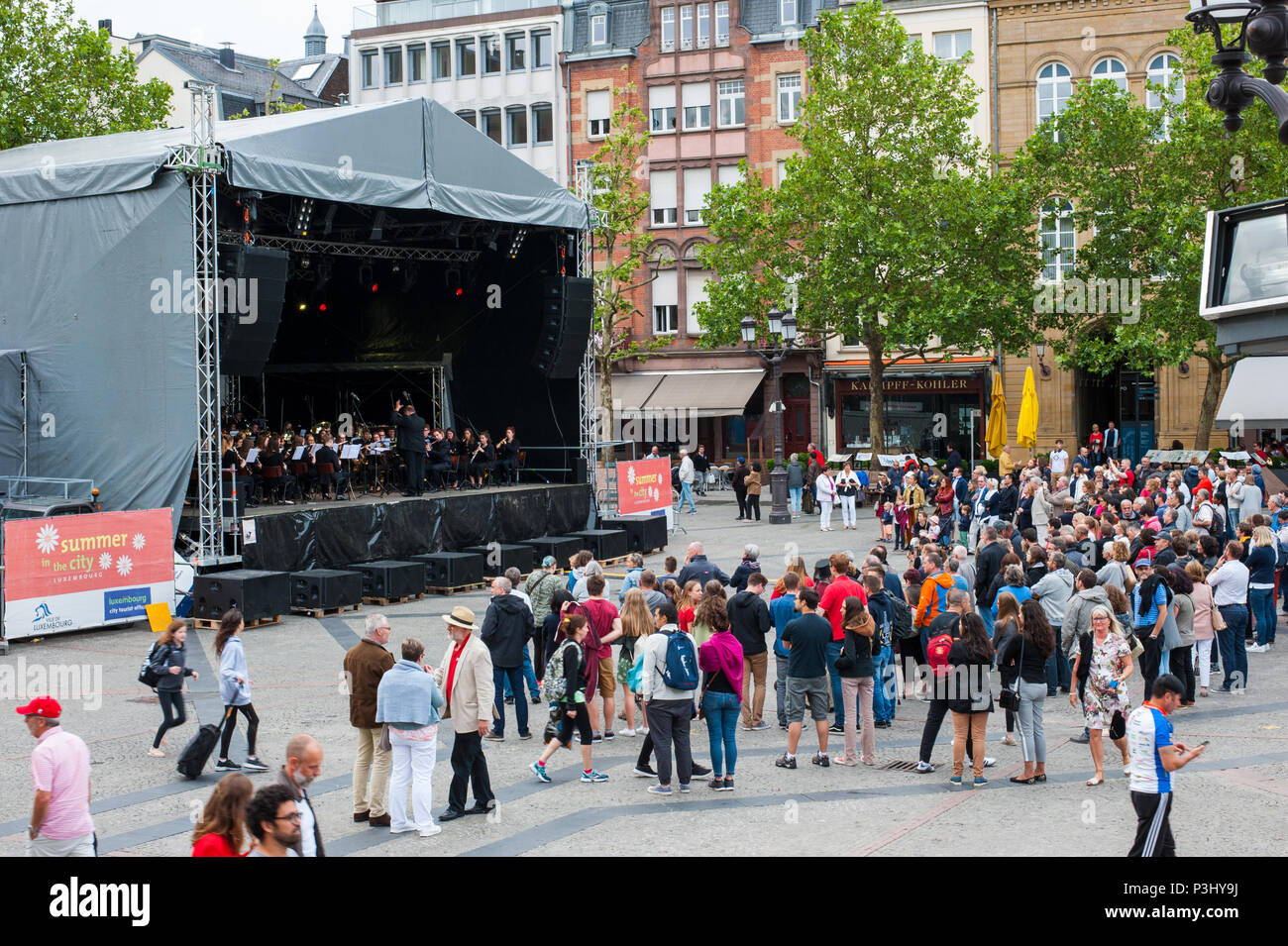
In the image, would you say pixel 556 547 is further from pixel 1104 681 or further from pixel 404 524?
pixel 1104 681

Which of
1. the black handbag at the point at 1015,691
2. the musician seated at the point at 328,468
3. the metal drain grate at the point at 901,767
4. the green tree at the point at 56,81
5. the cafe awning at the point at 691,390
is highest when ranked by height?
the green tree at the point at 56,81

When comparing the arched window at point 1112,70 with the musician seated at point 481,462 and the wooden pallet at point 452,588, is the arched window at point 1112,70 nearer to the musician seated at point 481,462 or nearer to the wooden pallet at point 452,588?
the musician seated at point 481,462

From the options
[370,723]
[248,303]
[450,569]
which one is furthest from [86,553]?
[370,723]

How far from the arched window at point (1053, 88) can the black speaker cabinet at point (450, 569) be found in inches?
1053

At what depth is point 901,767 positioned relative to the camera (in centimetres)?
1159

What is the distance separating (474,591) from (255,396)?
9448 mm

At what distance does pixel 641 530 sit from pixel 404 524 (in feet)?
18.3

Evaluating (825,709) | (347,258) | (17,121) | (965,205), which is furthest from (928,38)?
(825,709)

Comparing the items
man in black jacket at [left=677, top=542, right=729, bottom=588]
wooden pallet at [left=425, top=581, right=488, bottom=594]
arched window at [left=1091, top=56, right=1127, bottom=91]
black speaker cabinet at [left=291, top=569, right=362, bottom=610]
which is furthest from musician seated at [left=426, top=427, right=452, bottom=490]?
arched window at [left=1091, top=56, right=1127, bottom=91]

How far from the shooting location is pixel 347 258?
27812mm

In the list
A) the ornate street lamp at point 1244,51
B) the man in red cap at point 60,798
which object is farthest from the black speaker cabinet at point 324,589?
the ornate street lamp at point 1244,51

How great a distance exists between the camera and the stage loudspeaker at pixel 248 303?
784 inches

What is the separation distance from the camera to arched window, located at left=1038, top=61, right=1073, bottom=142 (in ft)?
133

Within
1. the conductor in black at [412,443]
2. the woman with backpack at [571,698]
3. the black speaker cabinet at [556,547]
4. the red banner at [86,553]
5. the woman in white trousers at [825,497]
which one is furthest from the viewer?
the woman in white trousers at [825,497]
